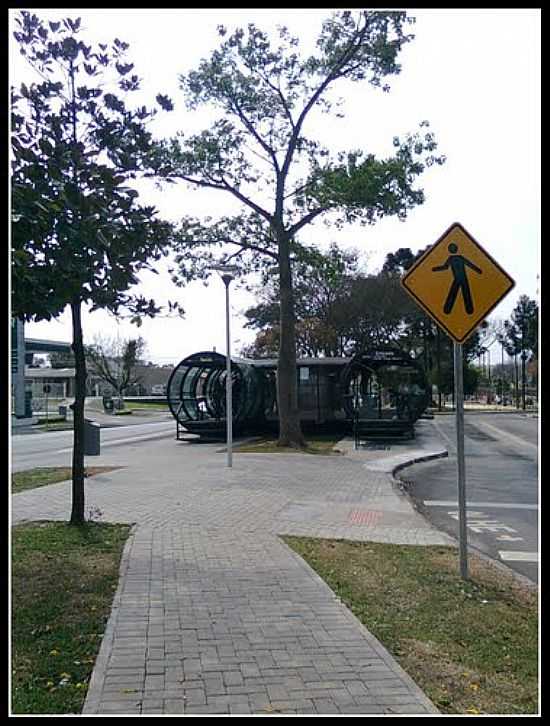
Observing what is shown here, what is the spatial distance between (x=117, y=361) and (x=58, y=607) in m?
71.6

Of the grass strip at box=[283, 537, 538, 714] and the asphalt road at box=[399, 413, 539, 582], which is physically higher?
the grass strip at box=[283, 537, 538, 714]

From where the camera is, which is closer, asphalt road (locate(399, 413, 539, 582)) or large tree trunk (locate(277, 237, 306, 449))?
asphalt road (locate(399, 413, 539, 582))

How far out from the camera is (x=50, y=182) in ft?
21.4

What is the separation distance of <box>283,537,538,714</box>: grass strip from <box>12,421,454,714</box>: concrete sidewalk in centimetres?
20

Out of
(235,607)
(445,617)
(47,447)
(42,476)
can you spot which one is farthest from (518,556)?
(47,447)

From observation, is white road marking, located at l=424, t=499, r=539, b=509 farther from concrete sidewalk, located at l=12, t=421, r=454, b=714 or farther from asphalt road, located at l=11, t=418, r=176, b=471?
asphalt road, located at l=11, t=418, r=176, b=471

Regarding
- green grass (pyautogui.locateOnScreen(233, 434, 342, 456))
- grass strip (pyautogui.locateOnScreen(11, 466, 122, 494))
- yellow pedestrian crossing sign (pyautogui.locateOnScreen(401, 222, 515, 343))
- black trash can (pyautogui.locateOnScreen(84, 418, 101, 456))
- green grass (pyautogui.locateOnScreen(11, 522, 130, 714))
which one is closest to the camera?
green grass (pyautogui.locateOnScreen(11, 522, 130, 714))

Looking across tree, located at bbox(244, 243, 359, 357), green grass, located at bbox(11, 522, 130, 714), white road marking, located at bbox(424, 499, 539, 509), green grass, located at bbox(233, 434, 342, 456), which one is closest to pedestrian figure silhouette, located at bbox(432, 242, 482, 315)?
green grass, located at bbox(11, 522, 130, 714)

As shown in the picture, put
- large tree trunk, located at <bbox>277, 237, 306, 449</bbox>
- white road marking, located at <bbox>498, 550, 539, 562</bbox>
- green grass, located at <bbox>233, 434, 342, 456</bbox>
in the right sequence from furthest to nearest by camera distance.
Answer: large tree trunk, located at <bbox>277, 237, 306, 449</bbox> → green grass, located at <bbox>233, 434, 342, 456</bbox> → white road marking, located at <bbox>498, 550, 539, 562</bbox>

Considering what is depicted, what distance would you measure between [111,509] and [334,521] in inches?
123

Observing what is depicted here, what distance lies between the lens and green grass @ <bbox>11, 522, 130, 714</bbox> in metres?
4.31

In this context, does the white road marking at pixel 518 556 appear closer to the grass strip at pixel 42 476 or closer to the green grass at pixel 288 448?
the grass strip at pixel 42 476

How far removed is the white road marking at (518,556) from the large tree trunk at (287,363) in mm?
14764
